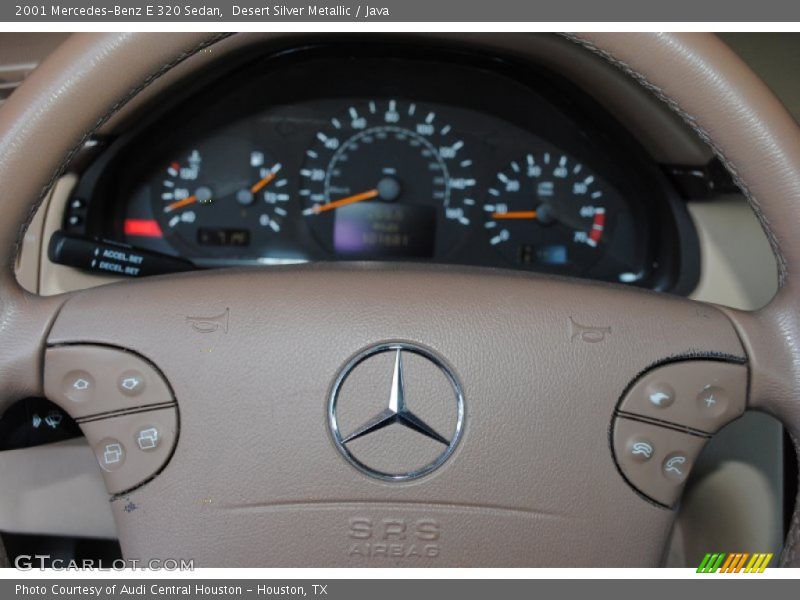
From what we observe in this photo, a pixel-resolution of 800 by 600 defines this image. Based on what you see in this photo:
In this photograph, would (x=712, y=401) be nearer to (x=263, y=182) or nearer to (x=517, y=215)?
(x=517, y=215)

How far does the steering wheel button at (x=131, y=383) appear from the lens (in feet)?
2.57

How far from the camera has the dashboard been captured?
147cm

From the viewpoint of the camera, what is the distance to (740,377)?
31.7 inches

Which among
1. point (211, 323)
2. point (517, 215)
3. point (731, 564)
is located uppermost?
point (517, 215)

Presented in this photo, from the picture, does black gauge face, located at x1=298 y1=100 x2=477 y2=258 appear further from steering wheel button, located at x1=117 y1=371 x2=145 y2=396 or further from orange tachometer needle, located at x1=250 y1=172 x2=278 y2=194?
steering wheel button, located at x1=117 y1=371 x2=145 y2=396

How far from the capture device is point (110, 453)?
79cm

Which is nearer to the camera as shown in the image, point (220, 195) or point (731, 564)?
point (731, 564)

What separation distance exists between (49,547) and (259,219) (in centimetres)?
60

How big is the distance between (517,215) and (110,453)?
0.92 metres

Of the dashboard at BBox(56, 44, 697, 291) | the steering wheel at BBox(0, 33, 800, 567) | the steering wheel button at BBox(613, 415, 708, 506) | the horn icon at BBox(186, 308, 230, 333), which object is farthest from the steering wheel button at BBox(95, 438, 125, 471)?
the dashboard at BBox(56, 44, 697, 291)

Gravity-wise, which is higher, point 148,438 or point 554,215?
point 554,215

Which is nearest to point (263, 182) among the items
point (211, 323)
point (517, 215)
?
point (517, 215)

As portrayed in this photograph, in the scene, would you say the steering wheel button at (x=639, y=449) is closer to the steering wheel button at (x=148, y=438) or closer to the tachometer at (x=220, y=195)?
the steering wheel button at (x=148, y=438)

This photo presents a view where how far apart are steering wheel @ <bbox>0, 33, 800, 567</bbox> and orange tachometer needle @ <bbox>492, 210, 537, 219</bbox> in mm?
744
